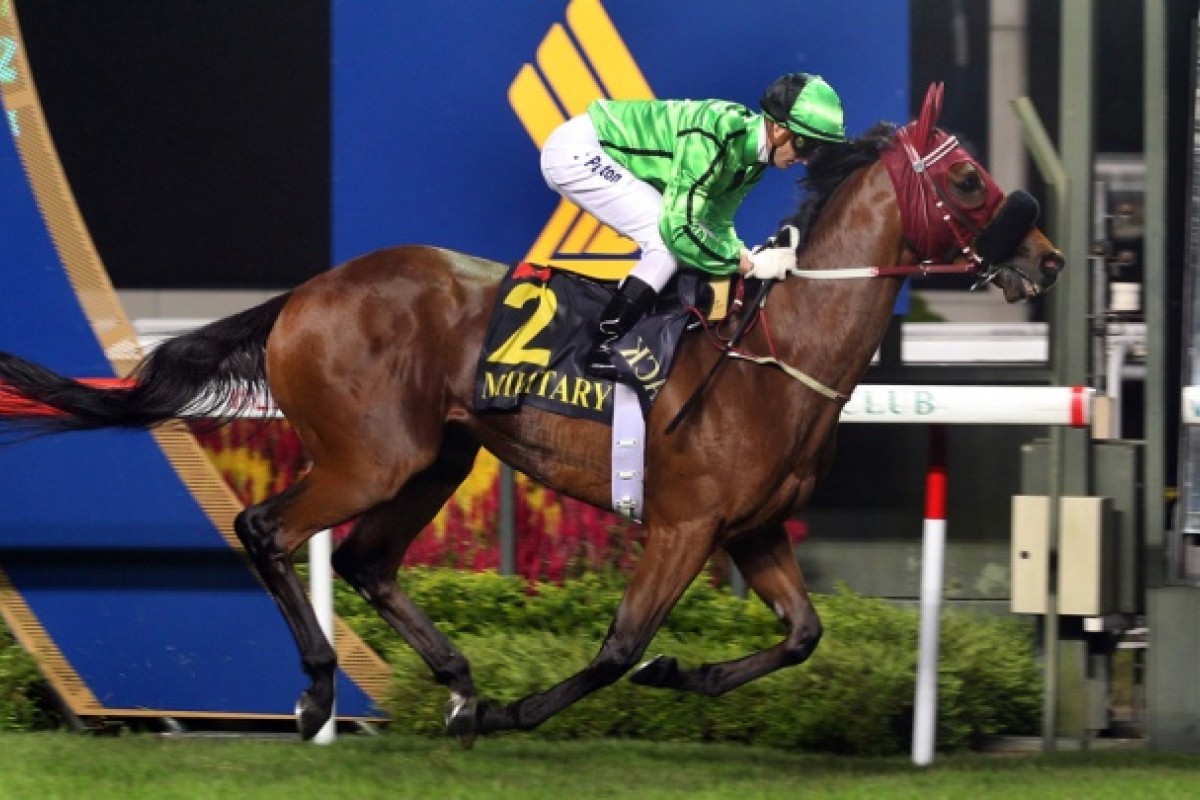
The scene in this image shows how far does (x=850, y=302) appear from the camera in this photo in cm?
570

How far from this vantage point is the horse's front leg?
5668 mm

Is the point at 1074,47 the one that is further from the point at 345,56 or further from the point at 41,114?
the point at 41,114

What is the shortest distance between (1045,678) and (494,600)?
170 cm

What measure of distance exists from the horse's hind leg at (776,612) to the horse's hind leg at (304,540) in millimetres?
865

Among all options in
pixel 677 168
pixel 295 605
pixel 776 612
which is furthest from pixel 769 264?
pixel 295 605

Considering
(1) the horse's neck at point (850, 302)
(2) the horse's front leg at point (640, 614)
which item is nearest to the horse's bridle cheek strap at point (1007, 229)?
(1) the horse's neck at point (850, 302)

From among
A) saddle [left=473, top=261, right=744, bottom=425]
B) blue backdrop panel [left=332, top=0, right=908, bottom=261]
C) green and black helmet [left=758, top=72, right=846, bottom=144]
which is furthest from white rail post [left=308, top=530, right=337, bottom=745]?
green and black helmet [left=758, top=72, right=846, bottom=144]

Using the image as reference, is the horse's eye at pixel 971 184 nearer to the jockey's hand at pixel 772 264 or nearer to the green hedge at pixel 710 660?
the jockey's hand at pixel 772 264

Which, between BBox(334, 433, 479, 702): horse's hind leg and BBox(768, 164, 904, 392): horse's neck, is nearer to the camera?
BBox(768, 164, 904, 392): horse's neck

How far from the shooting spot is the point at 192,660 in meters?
6.78

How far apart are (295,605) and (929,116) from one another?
2171mm

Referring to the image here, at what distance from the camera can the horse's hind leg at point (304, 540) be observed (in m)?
5.94

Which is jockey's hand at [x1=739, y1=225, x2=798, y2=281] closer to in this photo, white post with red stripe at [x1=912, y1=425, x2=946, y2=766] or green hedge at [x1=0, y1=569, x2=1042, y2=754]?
white post with red stripe at [x1=912, y1=425, x2=946, y2=766]

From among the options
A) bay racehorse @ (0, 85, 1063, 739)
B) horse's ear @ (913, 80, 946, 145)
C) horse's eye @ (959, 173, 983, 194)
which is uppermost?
horse's ear @ (913, 80, 946, 145)
